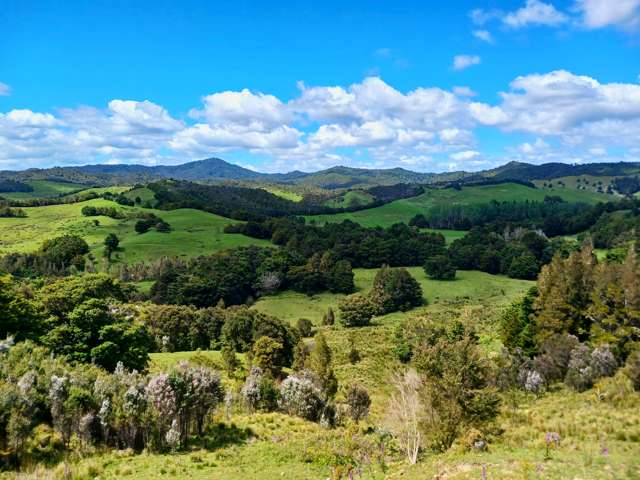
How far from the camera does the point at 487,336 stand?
215 feet

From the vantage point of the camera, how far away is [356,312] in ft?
278

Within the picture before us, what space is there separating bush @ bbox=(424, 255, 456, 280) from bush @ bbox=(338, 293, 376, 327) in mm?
35525

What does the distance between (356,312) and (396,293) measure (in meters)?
17.7

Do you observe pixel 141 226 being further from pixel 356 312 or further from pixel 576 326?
pixel 576 326

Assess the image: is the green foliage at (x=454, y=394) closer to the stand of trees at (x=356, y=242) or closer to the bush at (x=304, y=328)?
the bush at (x=304, y=328)

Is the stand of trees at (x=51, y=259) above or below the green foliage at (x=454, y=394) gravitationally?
below

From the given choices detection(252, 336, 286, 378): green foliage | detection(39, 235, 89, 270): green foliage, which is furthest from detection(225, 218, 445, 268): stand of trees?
detection(252, 336, 286, 378): green foliage

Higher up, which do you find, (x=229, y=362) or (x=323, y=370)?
(x=323, y=370)

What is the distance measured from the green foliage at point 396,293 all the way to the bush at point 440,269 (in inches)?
604

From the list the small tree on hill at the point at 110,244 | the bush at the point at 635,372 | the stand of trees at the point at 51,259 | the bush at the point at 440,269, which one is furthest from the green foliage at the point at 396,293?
the small tree on hill at the point at 110,244

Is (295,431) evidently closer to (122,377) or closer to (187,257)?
(122,377)

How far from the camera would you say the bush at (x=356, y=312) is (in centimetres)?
8450

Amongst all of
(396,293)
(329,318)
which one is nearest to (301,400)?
(329,318)

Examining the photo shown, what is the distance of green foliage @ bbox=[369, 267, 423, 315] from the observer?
97812mm
